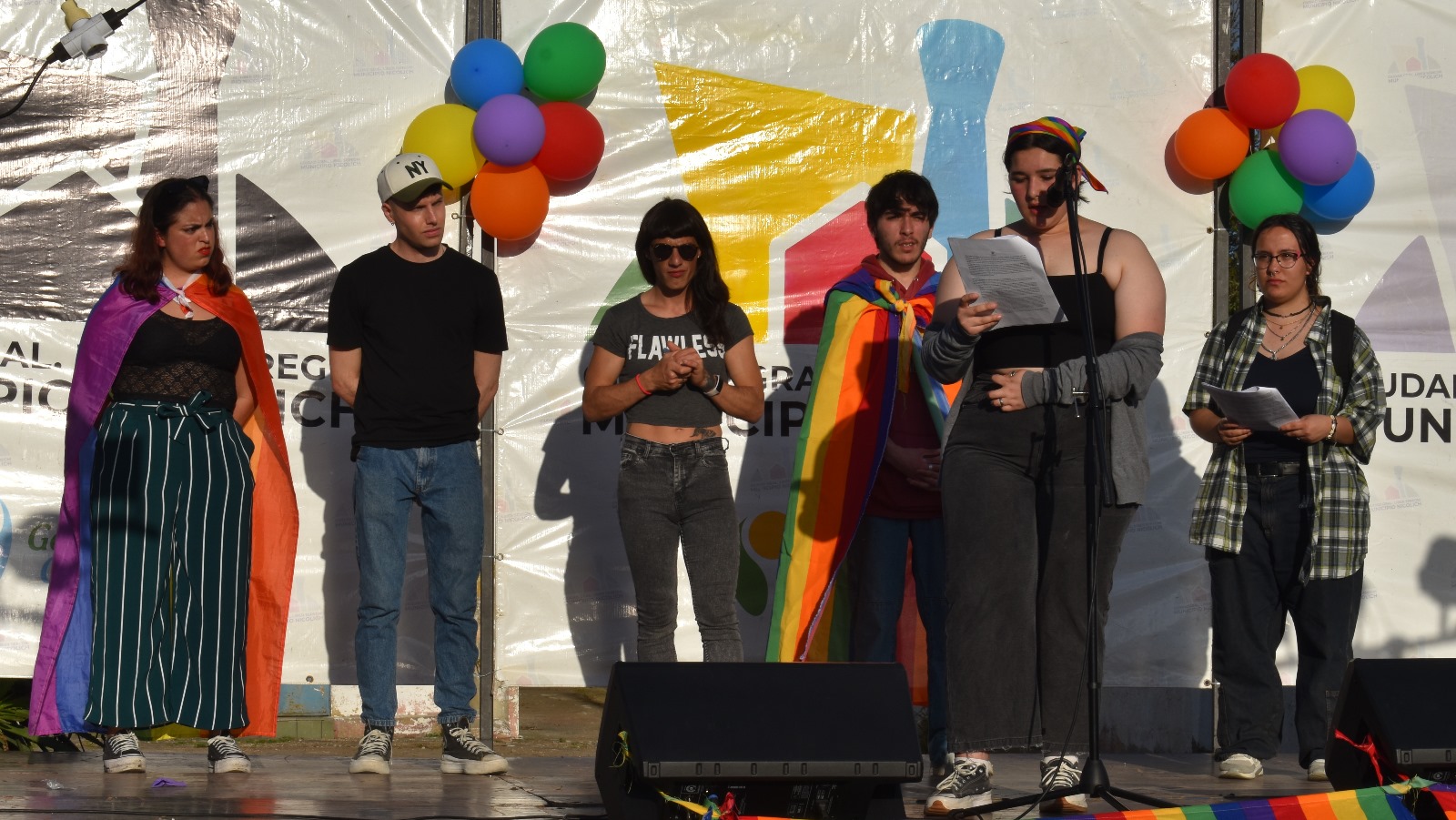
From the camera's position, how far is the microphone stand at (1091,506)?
3588mm

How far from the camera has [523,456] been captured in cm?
574

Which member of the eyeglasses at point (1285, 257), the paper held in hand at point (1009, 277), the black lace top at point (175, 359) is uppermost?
the eyeglasses at point (1285, 257)

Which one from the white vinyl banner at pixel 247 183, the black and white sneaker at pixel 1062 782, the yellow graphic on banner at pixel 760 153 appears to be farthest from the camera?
the yellow graphic on banner at pixel 760 153

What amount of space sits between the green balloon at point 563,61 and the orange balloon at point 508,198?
11.3 inches

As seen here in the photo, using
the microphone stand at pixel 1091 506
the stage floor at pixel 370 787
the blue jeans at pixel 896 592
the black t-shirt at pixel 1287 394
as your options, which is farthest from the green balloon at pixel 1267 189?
the microphone stand at pixel 1091 506

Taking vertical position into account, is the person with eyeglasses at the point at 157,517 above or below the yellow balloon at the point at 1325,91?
below

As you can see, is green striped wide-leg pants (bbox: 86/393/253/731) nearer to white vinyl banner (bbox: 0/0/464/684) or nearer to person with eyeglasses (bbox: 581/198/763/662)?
white vinyl banner (bbox: 0/0/464/684)

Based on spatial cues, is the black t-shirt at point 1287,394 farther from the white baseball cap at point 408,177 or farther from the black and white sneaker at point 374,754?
the black and white sneaker at point 374,754

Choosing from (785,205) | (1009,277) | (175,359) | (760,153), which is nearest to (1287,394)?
(1009,277)

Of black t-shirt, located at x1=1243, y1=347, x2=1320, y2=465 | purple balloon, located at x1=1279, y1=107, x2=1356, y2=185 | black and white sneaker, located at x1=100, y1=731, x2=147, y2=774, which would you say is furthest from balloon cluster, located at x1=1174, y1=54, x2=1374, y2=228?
black and white sneaker, located at x1=100, y1=731, x2=147, y2=774

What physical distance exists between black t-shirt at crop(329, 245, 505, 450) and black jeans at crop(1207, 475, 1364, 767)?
234 cm

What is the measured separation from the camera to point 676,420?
4797 mm

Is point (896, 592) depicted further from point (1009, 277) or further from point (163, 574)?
point (163, 574)

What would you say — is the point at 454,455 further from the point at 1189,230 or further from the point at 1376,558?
the point at 1376,558
